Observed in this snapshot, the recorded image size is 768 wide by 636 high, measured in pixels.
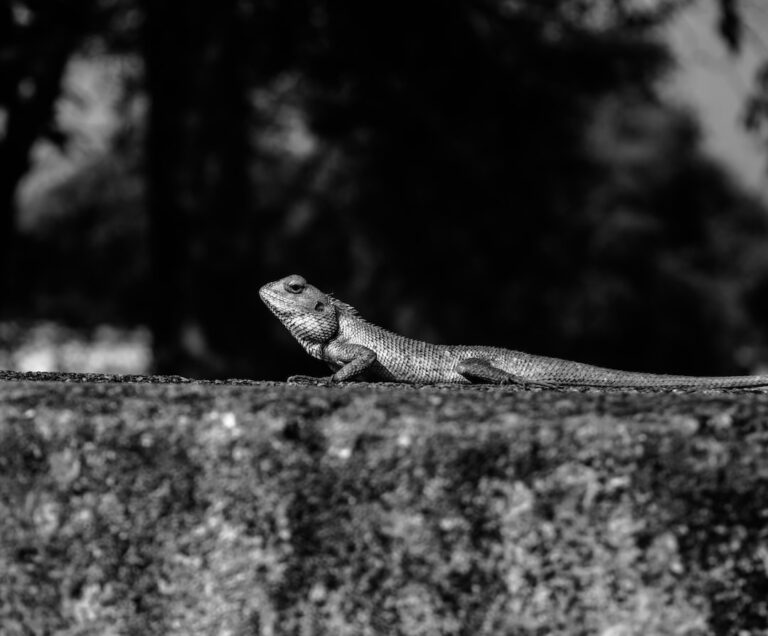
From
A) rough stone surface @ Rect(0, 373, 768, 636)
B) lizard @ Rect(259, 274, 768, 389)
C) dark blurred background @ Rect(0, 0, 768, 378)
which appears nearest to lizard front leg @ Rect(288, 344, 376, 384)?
lizard @ Rect(259, 274, 768, 389)

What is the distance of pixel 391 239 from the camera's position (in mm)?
20141

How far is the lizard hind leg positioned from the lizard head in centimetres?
89

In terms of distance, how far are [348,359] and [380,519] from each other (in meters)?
3.04

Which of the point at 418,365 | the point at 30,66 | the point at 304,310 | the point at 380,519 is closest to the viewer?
the point at 380,519

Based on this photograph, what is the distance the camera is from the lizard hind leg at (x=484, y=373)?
16.2 feet

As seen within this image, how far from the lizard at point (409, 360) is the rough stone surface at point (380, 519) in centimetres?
174

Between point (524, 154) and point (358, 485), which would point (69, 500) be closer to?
point (358, 485)

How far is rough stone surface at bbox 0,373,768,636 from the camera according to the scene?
8.20ft

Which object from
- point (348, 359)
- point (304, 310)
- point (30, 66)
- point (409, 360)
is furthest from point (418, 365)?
point (30, 66)

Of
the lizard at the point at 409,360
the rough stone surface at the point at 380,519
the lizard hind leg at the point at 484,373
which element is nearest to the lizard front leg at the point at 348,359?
the lizard at the point at 409,360

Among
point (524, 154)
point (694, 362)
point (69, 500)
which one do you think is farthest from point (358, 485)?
point (694, 362)

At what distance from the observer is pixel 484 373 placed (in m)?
5.12

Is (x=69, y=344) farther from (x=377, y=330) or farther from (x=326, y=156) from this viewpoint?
(x=377, y=330)

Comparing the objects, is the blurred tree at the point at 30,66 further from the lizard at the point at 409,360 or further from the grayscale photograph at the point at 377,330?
the lizard at the point at 409,360
